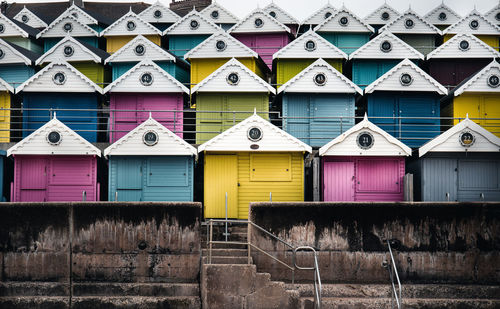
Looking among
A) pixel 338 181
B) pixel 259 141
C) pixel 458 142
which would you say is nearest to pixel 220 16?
pixel 259 141

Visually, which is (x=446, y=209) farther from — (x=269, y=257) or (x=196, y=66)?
(x=196, y=66)

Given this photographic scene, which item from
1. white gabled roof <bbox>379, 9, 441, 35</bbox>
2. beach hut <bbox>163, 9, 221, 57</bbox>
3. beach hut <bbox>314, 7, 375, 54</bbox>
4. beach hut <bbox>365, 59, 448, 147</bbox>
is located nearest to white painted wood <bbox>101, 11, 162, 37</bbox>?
beach hut <bbox>163, 9, 221, 57</bbox>

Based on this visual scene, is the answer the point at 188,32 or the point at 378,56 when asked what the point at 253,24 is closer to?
the point at 188,32

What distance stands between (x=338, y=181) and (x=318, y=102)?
552cm

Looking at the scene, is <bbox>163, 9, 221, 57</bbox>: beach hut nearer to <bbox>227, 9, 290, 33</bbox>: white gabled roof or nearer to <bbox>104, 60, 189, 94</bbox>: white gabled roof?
<bbox>227, 9, 290, 33</bbox>: white gabled roof

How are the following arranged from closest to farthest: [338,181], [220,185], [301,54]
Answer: [220,185]
[338,181]
[301,54]

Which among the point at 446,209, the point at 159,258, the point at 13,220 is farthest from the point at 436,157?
the point at 13,220

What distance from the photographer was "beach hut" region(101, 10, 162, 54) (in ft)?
110

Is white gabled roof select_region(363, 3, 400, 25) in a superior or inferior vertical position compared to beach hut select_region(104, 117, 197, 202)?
superior

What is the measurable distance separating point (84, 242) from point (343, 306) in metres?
7.33

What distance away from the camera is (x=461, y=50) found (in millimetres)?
27172

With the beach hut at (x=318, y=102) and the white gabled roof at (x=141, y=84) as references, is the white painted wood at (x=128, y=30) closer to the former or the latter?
the white gabled roof at (x=141, y=84)

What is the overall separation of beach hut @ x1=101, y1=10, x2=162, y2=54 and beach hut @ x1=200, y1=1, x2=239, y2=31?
158 inches

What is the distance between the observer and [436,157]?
19516mm
